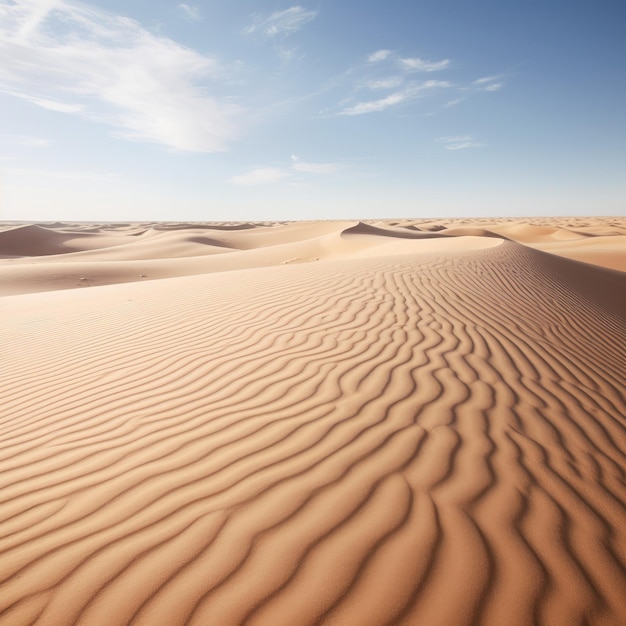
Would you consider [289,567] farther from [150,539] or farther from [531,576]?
[531,576]

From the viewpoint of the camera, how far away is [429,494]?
208 centimetres

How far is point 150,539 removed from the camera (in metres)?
1.83

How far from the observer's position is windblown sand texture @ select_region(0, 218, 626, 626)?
158cm

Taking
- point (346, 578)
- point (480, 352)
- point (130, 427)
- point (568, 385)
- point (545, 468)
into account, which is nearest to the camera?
point (346, 578)

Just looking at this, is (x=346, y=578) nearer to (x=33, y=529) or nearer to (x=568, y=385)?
(x=33, y=529)

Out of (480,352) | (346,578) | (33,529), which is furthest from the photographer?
(480,352)

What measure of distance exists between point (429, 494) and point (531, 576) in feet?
1.77

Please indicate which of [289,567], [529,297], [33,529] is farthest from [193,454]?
[529,297]

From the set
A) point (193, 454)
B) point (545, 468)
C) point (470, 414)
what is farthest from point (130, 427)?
point (545, 468)

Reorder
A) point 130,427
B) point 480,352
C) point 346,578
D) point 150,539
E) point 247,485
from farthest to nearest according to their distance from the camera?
point 480,352, point 130,427, point 247,485, point 150,539, point 346,578

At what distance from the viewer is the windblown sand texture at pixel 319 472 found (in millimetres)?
1576

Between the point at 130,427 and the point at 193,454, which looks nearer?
the point at 193,454

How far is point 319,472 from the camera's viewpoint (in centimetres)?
225

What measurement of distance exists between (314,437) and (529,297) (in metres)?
5.46
